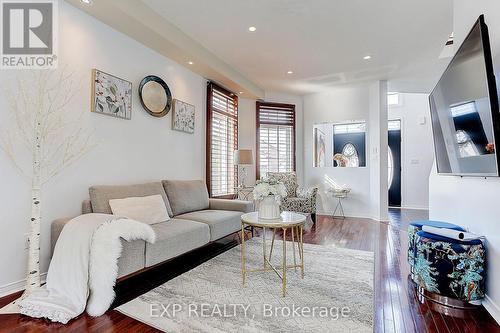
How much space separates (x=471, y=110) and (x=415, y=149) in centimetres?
595

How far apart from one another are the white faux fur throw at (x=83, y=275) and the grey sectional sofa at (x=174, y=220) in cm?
13

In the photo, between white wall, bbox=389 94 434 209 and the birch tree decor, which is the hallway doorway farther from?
the birch tree decor

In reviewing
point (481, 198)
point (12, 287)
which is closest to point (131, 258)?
point (12, 287)

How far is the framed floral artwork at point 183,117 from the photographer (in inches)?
161

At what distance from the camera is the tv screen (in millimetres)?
1820

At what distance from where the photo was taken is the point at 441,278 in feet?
7.14

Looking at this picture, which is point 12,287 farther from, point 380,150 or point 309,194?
point 380,150

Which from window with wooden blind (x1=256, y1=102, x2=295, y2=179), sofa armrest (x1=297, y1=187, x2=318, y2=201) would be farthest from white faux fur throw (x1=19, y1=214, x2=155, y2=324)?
window with wooden blind (x1=256, y1=102, x2=295, y2=179)

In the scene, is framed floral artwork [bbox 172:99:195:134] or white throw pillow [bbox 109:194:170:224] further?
framed floral artwork [bbox 172:99:195:134]

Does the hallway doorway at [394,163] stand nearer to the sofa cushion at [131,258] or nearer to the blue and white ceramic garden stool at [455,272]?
the blue and white ceramic garden stool at [455,272]

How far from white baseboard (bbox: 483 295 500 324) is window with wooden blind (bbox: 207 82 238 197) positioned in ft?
12.5

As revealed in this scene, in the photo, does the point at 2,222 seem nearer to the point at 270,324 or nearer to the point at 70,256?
the point at 70,256

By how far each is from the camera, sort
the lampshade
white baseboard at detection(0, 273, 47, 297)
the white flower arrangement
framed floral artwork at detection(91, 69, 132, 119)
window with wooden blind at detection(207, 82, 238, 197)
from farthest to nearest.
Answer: the lampshade → window with wooden blind at detection(207, 82, 238, 197) → framed floral artwork at detection(91, 69, 132, 119) → the white flower arrangement → white baseboard at detection(0, 273, 47, 297)

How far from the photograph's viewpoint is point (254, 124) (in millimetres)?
Answer: 6195
